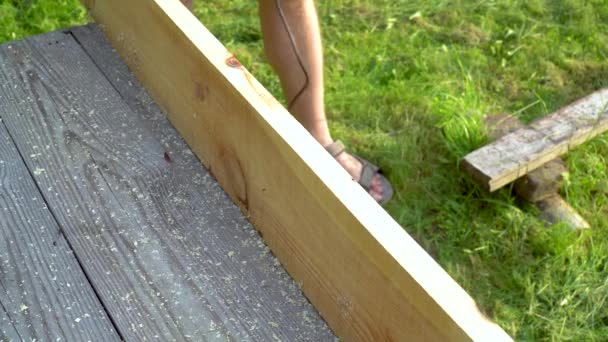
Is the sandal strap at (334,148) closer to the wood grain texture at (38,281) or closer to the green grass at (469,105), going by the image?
the green grass at (469,105)

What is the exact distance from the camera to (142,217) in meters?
1.51

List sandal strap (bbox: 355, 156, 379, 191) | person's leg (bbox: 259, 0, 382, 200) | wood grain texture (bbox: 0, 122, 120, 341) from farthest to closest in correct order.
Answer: sandal strap (bbox: 355, 156, 379, 191), person's leg (bbox: 259, 0, 382, 200), wood grain texture (bbox: 0, 122, 120, 341)

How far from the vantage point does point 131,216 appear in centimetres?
151

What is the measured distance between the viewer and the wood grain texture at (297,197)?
1.01 meters

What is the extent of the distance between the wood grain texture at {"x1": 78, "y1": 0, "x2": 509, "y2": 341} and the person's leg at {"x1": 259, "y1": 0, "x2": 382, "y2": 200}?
0.53 metres

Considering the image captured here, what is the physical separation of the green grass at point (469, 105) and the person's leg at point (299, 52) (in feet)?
1.53

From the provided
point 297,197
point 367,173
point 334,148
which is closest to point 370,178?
point 367,173

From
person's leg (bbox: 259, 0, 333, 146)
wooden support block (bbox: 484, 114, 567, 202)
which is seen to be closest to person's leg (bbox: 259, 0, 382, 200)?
person's leg (bbox: 259, 0, 333, 146)

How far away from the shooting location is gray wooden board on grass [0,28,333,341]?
52.3 inches

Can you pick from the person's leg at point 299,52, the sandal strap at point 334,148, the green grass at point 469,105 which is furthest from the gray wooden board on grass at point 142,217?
the green grass at point 469,105

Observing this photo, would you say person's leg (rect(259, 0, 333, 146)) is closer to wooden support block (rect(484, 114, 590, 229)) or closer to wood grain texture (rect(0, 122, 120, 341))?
wooden support block (rect(484, 114, 590, 229))

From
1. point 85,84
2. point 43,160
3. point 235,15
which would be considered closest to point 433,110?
point 235,15

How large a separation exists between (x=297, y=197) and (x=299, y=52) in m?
1.09

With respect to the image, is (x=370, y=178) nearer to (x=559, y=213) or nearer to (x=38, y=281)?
(x=559, y=213)
